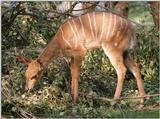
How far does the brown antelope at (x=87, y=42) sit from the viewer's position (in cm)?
639

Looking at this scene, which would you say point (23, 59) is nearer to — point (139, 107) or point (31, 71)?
point (31, 71)

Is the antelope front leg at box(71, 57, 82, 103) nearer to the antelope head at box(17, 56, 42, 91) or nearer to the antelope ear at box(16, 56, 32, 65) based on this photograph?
the antelope head at box(17, 56, 42, 91)

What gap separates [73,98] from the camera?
6.28 m

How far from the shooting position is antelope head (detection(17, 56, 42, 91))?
20.9 feet

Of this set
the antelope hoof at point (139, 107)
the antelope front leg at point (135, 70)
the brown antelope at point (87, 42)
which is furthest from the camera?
the antelope front leg at point (135, 70)

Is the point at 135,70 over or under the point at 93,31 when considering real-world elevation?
under

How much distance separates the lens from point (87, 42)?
6473 mm

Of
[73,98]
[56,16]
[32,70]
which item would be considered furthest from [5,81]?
[56,16]

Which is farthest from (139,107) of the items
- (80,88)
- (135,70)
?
(80,88)

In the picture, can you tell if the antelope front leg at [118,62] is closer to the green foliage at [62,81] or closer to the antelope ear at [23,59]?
the green foliage at [62,81]

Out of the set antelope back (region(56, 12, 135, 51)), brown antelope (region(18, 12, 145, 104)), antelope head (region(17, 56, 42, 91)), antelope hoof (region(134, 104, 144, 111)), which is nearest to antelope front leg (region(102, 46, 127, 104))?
brown antelope (region(18, 12, 145, 104))

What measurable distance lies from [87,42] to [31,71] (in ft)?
2.39

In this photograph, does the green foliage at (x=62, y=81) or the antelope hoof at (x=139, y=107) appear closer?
the green foliage at (x=62, y=81)

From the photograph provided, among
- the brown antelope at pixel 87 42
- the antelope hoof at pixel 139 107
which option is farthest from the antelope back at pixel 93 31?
the antelope hoof at pixel 139 107
